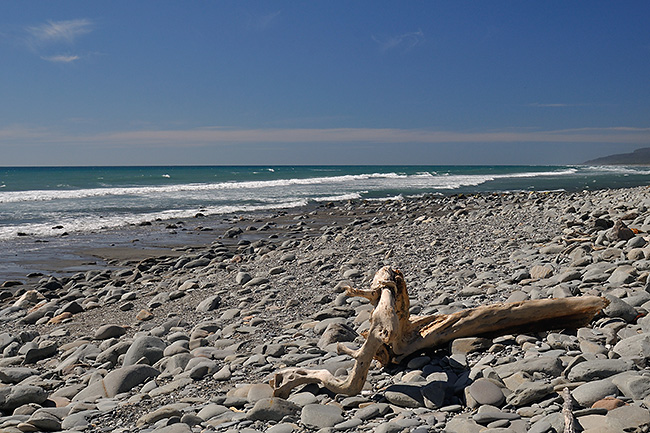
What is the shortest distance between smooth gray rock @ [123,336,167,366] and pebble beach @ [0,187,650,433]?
0.01 meters

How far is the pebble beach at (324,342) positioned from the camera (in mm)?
3096

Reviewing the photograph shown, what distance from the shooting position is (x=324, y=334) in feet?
16.2

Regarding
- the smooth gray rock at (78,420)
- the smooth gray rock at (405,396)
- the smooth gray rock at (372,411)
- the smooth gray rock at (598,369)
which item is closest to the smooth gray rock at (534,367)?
the smooth gray rock at (598,369)

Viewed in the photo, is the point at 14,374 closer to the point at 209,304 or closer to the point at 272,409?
the point at 209,304

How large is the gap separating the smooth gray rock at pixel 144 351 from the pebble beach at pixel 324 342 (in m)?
0.01

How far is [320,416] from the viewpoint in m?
3.22

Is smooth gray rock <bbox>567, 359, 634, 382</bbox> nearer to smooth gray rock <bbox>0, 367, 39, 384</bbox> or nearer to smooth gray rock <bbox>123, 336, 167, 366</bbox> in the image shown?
smooth gray rock <bbox>123, 336, 167, 366</bbox>

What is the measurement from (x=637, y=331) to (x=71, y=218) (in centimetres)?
2009

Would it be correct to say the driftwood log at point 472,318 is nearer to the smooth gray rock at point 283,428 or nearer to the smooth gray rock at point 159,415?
the smooth gray rock at point 283,428

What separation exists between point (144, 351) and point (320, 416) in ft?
8.37

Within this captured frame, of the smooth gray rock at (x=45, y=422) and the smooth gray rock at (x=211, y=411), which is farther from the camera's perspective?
the smooth gray rock at (x=45, y=422)

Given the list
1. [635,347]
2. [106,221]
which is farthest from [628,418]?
[106,221]

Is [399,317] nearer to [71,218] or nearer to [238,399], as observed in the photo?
[238,399]

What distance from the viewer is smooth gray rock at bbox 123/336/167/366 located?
5047 mm
